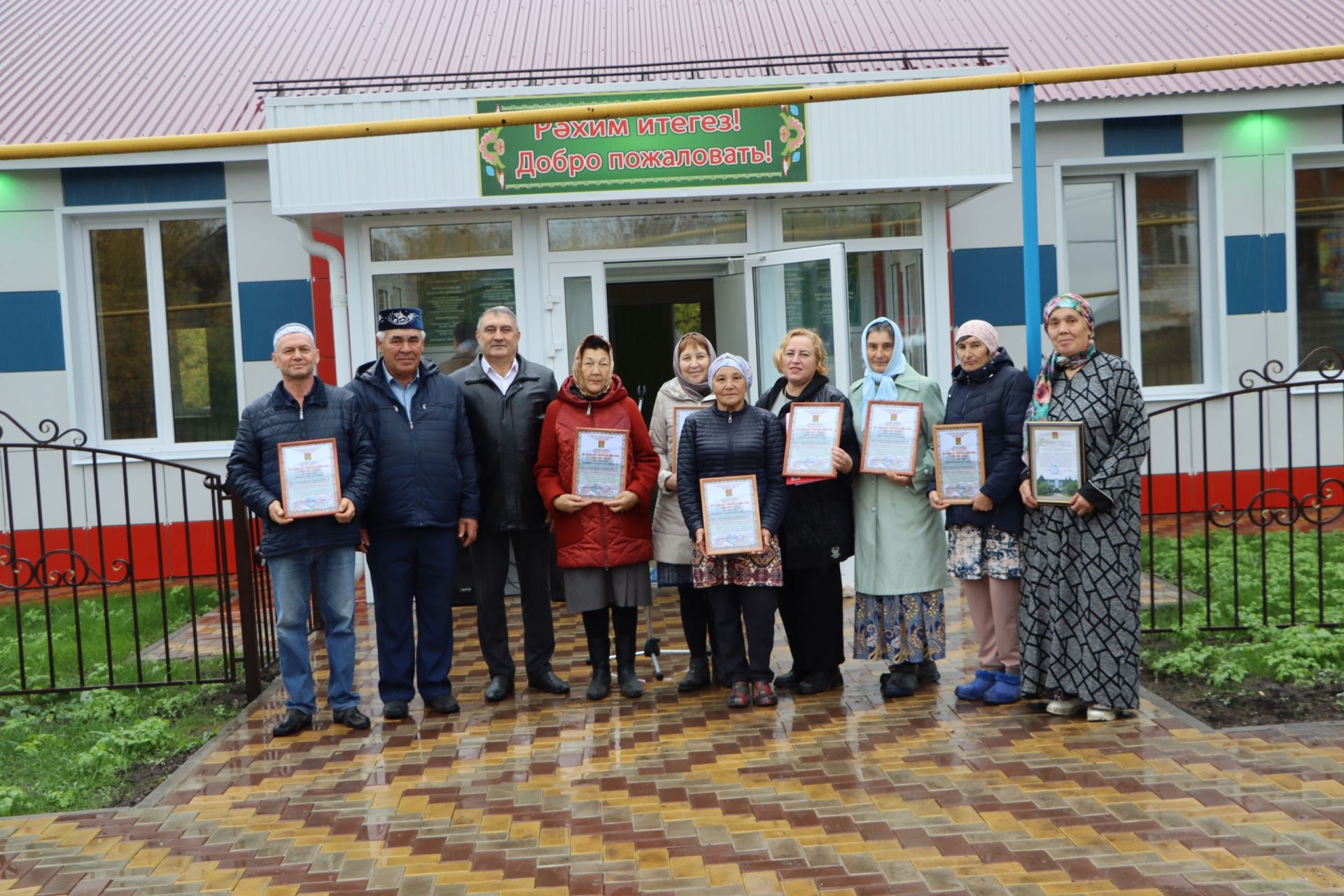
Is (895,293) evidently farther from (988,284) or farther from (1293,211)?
(1293,211)

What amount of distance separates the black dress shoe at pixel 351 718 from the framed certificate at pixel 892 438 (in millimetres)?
2676

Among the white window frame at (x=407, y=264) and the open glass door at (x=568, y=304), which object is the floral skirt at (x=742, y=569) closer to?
the open glass door at (x=568, y=304)

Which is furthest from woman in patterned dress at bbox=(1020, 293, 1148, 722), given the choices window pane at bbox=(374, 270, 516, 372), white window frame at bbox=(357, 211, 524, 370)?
window pane at bbox=(374, 270, 516, 372)

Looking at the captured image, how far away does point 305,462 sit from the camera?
5867 millimetres

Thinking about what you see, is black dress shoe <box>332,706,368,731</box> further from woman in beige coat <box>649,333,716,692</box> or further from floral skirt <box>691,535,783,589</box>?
floral skirt <box>691,535,783,589</box>

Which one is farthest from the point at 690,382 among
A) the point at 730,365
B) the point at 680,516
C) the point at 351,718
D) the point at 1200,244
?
the point at 1200,244

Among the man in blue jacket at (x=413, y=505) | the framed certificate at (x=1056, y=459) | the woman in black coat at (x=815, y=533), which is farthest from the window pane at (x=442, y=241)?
the framed certificate at (x=1056, y=459)

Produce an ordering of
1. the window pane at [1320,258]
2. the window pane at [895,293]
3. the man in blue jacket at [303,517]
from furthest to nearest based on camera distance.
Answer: the window pane at [1320,258] < the window pane at [895,293] < the man in blue jacket at [303,517]

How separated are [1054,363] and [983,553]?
3.09 feet

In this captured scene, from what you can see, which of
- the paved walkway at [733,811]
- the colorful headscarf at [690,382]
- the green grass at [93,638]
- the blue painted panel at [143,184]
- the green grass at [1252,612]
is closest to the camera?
the paved walkway at [733,811]

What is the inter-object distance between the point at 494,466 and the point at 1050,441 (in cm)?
269

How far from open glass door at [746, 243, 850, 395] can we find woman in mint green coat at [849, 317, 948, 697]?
104 inches

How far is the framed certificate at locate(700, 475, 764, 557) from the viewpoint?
6.01 metres

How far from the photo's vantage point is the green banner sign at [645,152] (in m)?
8.88
